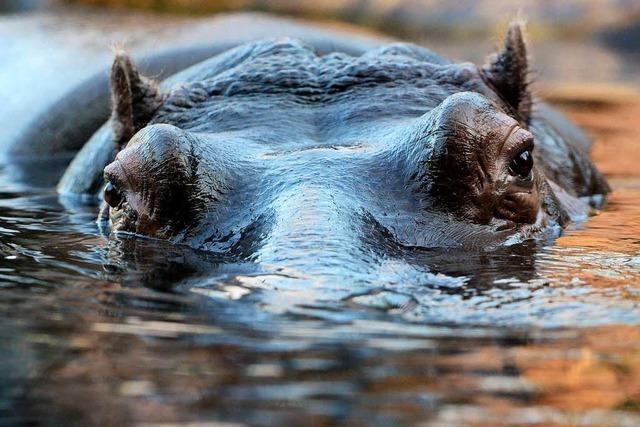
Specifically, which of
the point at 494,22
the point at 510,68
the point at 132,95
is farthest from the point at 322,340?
the point at 494,22

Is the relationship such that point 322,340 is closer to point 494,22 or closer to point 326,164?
point 326,164

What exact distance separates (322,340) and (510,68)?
9.38 feet

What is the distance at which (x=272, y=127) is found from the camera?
4816 mm

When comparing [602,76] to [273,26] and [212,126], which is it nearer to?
[273,26]

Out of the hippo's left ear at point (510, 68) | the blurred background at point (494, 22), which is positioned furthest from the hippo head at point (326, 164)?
the blurred background at point (494, 22)

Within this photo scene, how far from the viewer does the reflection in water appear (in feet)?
8.05

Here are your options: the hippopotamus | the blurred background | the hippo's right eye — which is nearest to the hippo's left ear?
the hippopotamus

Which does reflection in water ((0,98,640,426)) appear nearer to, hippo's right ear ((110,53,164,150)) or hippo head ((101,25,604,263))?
hippo head ((101,25,604,263))

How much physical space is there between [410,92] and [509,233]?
0.98m

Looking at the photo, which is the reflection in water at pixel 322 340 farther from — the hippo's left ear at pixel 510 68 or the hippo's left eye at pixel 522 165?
the hippo's left ear at pixel 510 68

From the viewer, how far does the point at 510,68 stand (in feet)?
17.9

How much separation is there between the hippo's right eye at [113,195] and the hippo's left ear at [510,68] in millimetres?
1755

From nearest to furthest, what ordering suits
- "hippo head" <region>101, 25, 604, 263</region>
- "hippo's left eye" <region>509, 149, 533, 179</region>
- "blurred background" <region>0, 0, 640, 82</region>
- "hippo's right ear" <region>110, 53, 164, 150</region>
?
"hippo head" <region>101, 25, 604, 263</region>, "hippo's left eye" <region>509, 149, 533, 179</region>, "hippo's right ear" <region>110, 53, 164, 150</region>, "blurred background" <region>0, 0, 640, 82</region>

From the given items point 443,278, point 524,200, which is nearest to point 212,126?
point 524,200
